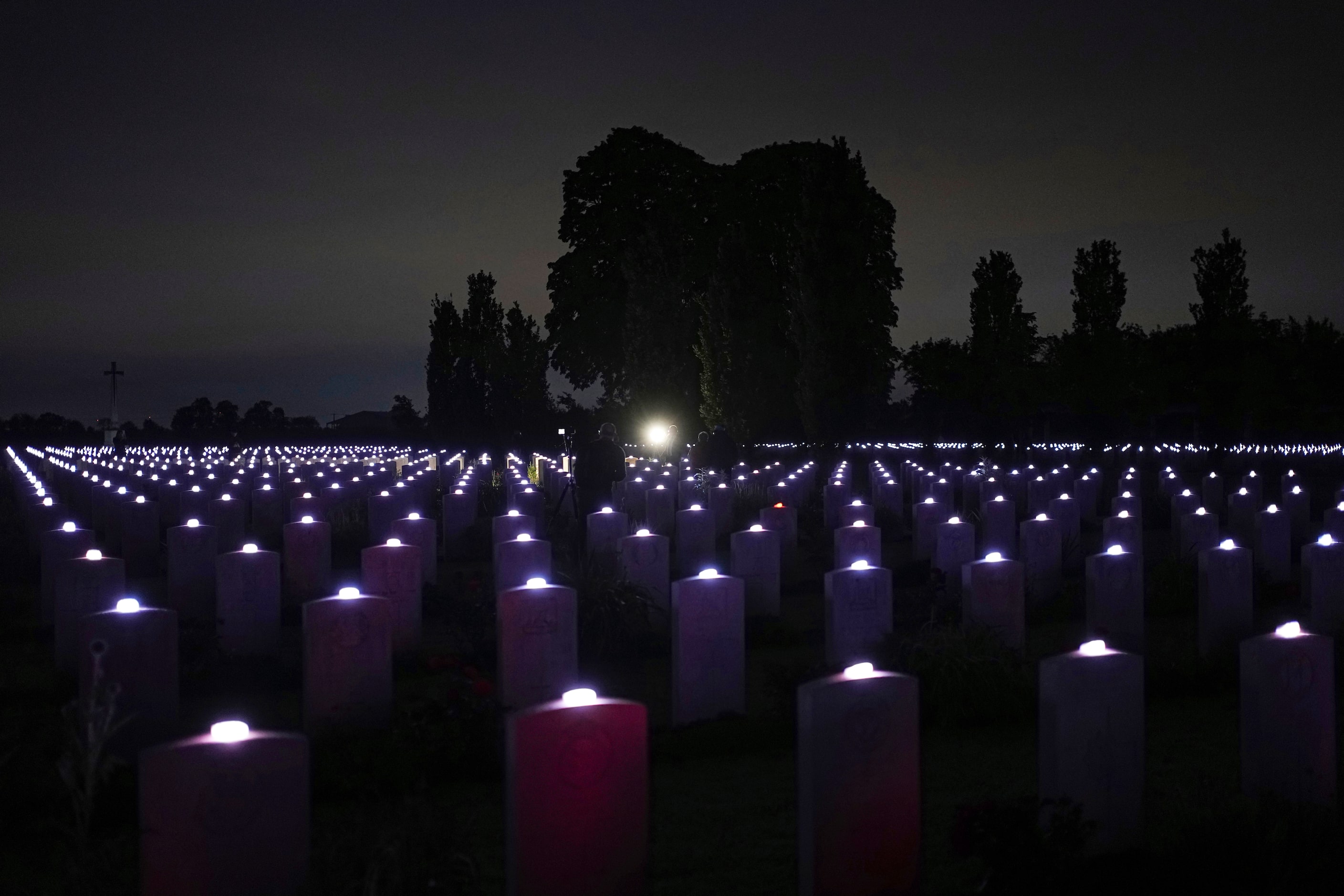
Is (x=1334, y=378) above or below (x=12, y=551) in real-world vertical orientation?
above

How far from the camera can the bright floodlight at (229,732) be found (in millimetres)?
3566

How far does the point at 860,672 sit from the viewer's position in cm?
426

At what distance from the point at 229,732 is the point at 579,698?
1077 millimetres

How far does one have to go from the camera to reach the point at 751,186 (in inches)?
1829

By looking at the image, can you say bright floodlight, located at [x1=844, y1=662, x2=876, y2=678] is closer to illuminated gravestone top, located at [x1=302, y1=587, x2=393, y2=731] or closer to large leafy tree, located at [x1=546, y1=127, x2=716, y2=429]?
illuminated gravestone top, located at [x1=302, y1=587, x2=393, y2=731]

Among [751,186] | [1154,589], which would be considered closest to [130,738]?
[1154,589]

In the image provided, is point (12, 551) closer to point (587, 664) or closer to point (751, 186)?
point (587, 664)

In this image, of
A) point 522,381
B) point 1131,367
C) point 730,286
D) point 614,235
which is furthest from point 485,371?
point 1131,367

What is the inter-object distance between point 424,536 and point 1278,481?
2202 centimetres

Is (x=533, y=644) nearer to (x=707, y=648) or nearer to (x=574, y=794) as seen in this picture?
(x=707, y=648)

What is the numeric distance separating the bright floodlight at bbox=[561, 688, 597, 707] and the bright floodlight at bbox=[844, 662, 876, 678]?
0.93 m

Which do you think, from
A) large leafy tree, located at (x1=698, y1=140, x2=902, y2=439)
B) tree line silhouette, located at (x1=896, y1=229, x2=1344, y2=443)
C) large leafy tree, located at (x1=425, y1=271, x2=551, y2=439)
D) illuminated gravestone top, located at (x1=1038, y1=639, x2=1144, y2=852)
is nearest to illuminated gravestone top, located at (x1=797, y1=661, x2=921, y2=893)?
illuminated gravestone top, located at (x1=1038, y1=639, x2=1144, y2=852)

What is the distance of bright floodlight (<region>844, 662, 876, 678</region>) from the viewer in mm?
4223

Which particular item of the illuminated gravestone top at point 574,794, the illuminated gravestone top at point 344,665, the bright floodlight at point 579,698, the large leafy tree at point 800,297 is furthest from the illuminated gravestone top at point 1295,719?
the large leafy tree at point 800,297
